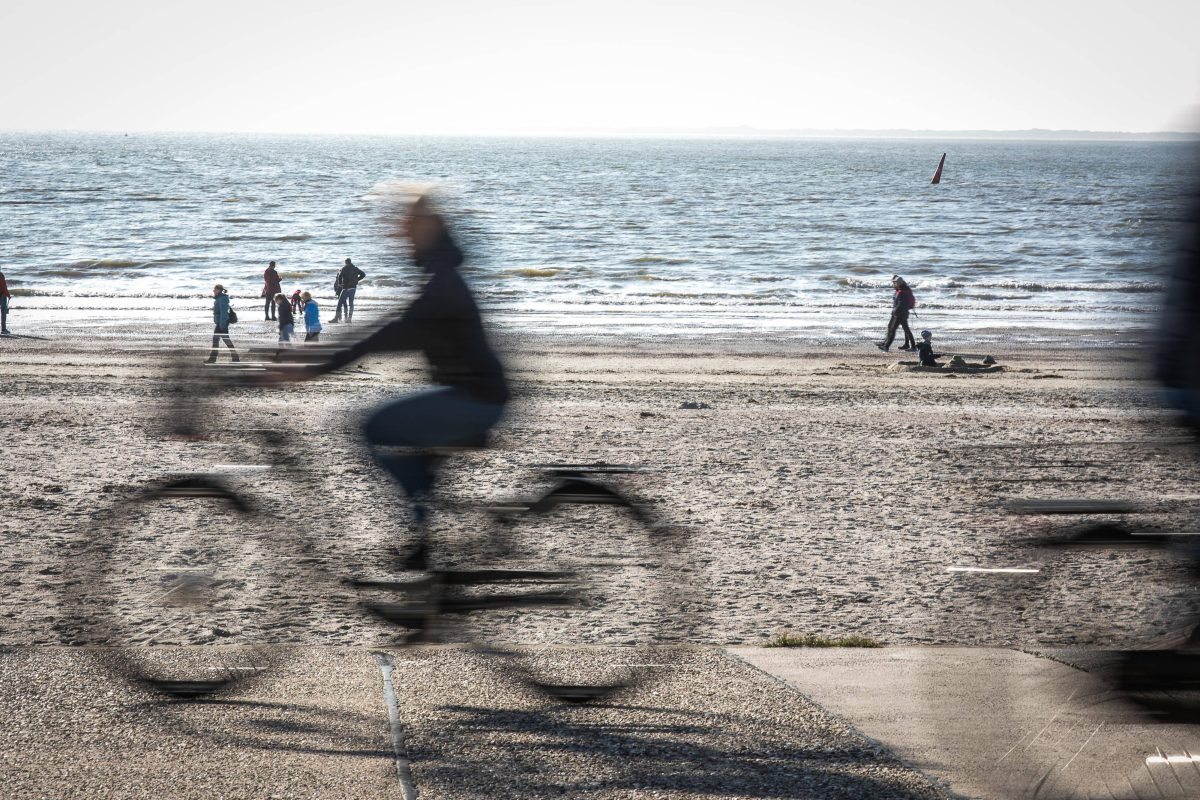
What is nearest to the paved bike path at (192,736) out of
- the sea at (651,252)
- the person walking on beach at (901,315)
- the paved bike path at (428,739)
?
the paved bike path at (428,739)

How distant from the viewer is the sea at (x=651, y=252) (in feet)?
80.4

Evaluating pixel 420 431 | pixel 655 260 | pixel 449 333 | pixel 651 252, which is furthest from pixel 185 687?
pixel 651 252

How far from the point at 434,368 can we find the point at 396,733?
1.20 metres

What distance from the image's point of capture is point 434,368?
4094mm

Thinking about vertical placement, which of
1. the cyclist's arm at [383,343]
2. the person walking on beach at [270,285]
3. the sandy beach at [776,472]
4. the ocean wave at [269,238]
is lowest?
the ocean wave at [269,238]

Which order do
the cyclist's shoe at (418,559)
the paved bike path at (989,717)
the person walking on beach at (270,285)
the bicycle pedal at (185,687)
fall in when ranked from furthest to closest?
the person walking on beach at (270,285)
the cyclist's shoe at (418,559)
the bicycle pedal at (185,687)
the paved bike path at (989,717)

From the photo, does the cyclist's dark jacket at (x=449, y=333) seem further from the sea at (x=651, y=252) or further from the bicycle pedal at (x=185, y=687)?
the bicycle pedal at (x=185, y=687)

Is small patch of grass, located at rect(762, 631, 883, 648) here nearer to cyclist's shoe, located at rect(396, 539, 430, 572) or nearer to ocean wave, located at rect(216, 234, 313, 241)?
cyclist's shoe, located at rect(396, 539, 430, 572)

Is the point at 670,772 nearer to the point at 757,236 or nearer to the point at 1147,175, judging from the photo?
the point at 757,236

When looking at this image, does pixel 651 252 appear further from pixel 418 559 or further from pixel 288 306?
pixel 418 559

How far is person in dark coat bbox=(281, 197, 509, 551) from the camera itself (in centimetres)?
397

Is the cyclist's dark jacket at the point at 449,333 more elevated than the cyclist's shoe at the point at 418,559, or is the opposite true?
the cyclist's dark jacket at the point at 449,333

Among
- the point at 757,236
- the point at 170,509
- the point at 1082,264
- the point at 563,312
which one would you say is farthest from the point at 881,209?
the point at 170,509

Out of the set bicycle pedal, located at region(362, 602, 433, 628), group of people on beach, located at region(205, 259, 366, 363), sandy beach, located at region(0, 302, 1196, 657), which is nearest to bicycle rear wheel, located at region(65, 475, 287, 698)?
sandy beach, located at region(0, 302, 1196, 657)
